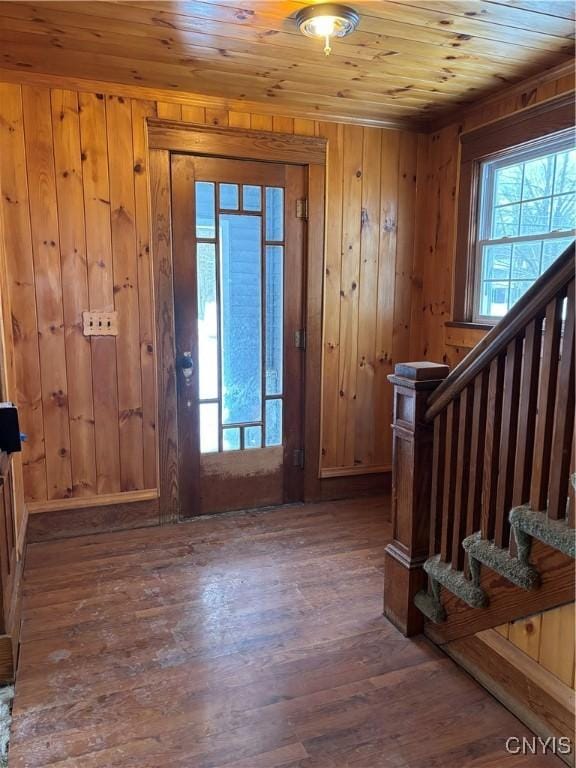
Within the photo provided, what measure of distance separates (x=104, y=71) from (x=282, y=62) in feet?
2.91

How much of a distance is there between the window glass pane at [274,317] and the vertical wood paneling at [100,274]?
92 cm

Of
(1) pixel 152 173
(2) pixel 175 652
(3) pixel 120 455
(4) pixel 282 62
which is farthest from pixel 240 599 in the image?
(4) pixel 282 62

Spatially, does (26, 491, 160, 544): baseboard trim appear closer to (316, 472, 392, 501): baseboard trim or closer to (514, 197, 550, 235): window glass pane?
(316, 472, 392, 501): baseboard trim

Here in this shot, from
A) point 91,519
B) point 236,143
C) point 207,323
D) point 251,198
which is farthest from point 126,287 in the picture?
point 91,519

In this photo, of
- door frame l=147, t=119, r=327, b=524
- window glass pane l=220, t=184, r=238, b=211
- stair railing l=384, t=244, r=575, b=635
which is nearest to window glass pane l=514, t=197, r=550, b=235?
door frame l=147, t=119, r=327, b=524

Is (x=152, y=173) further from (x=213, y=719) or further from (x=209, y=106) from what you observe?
(x=213, y=719)

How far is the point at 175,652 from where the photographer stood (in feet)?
6.82

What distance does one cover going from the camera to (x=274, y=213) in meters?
3.28

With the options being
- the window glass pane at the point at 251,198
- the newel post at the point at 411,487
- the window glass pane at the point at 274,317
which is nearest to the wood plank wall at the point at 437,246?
the window glass pane at the point at 274,317

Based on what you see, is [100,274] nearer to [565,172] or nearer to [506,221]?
[506,221]

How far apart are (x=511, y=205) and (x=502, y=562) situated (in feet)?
7.01

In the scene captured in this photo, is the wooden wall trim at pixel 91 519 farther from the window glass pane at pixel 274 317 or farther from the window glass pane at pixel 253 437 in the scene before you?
A: the window glass pane at pixel 274 317

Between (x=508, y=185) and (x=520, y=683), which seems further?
(x=508, y=185)

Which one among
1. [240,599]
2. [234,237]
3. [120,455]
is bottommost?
[240,599]
